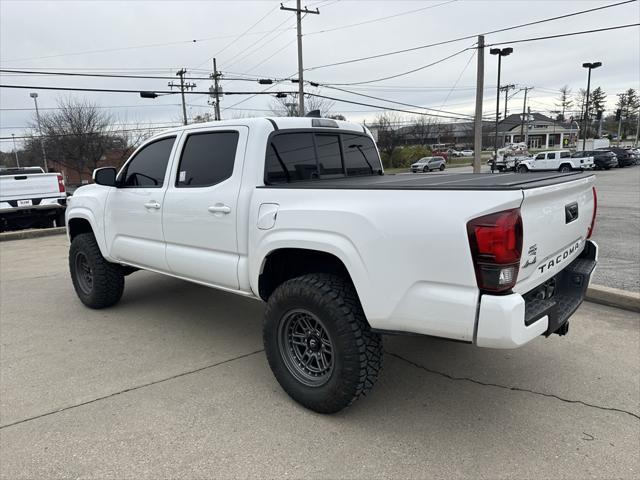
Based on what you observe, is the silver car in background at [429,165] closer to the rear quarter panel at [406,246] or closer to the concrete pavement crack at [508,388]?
the concrete pavement crack at [508,388]

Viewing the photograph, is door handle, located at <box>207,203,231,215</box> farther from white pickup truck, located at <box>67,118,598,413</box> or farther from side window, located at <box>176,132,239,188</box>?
side window, located at <box>176,132,239,188</box>

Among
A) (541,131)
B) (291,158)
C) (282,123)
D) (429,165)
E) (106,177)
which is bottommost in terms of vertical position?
(429,165)

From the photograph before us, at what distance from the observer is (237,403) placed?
3.27 meters

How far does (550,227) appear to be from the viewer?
2.62 m

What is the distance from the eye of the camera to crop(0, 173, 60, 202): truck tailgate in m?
10.9

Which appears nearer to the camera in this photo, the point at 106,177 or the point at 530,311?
the point at 530,311

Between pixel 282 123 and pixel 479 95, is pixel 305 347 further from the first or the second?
pixel 479 95

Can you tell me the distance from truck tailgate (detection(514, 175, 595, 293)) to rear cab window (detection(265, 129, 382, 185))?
5.93 ft

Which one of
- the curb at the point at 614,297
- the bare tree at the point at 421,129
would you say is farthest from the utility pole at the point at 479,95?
the bare tree at the point at 421,129

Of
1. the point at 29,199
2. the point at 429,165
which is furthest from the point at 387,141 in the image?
the point at 29,199

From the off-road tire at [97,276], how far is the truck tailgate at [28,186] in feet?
22.9

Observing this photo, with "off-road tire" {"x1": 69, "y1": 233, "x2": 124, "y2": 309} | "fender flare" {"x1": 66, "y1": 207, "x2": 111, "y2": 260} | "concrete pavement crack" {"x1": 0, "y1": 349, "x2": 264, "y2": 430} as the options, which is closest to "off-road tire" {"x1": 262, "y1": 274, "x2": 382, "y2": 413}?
"concrete pavement crack" {"x1": 0, "y1": 349, "x2": 264, "y2": 430}

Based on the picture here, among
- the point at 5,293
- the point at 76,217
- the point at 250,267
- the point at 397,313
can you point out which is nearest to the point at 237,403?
the point at 250,267

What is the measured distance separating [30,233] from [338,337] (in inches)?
437
